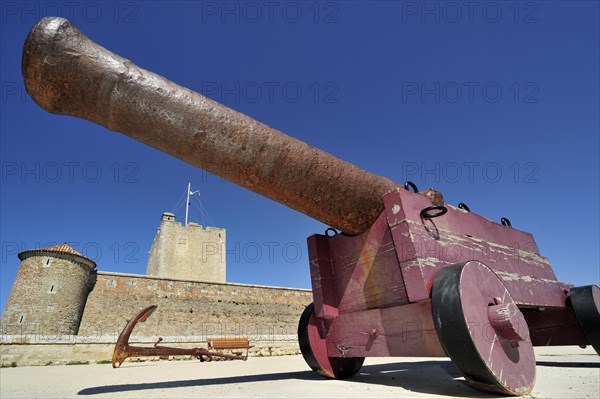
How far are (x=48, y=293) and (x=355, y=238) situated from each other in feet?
44.9

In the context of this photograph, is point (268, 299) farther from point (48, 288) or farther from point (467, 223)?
point (467, 223)

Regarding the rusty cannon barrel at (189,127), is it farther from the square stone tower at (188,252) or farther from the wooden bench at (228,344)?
the square stone tower at (188,252)

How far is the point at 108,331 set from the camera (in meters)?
13.8

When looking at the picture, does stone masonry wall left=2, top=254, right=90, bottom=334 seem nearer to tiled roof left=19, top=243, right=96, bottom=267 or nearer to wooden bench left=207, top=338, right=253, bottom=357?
tiled roof left=19, top=243, right=96, bottom=267

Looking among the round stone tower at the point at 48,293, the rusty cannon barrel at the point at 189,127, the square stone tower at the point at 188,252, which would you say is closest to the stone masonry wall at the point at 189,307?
the round stone tower at the point at 48,293

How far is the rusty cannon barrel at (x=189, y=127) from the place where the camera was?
7.10 feet

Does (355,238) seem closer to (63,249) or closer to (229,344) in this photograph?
(229,344)

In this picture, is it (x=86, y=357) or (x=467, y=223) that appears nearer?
(x=467, y=223)

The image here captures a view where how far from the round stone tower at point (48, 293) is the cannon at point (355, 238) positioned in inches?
503

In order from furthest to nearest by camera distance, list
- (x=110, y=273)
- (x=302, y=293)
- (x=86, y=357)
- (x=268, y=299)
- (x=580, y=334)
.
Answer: (x=302, y=293)
(x=268, y=299)
(x=110, y=273)
(x=86, y=357)
(x=580, y=334)

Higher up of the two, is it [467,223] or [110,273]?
[110,273]

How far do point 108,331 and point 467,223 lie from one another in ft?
48.7

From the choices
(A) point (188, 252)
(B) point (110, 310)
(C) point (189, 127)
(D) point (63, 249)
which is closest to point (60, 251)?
(D) point (63, 249)

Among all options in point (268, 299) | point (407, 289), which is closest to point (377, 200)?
point (407, 289)
